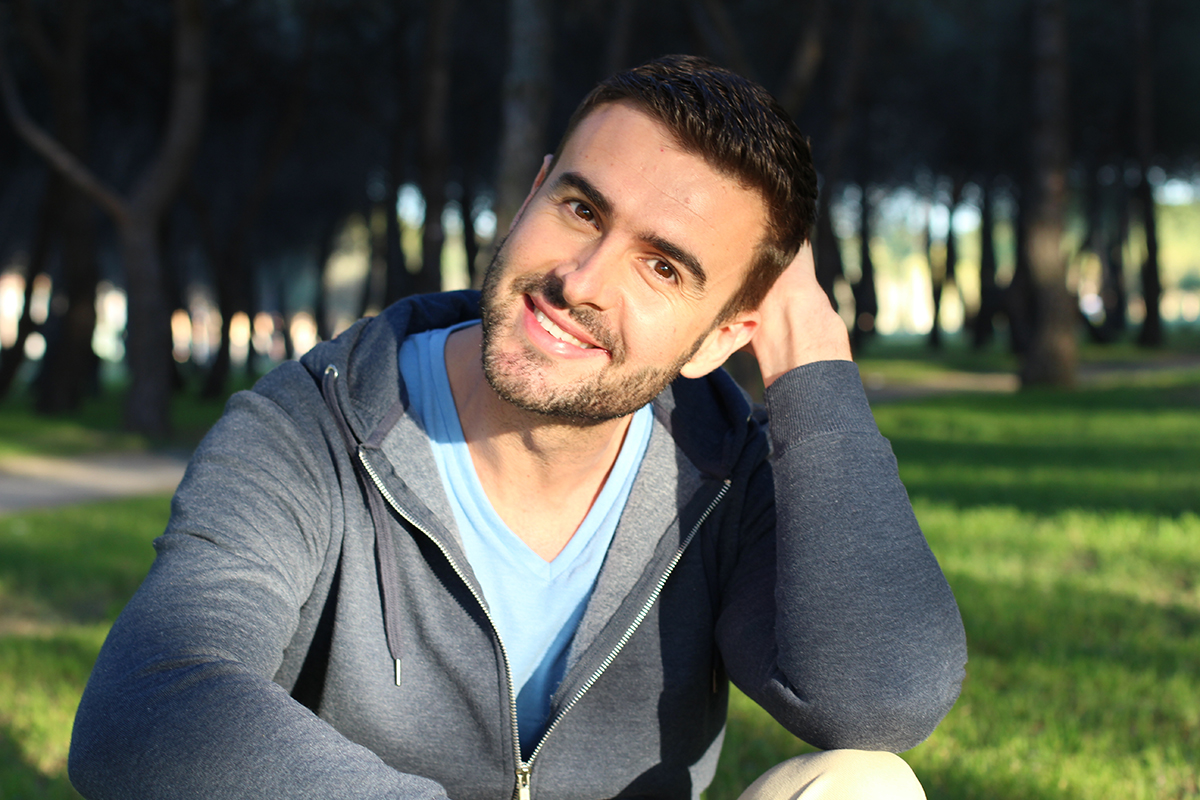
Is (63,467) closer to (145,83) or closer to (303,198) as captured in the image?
(145,83)

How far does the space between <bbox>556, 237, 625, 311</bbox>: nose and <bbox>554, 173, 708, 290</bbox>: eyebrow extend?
0.07 m

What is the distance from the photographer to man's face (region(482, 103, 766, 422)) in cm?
238

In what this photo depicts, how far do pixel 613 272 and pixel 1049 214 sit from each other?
15.7m

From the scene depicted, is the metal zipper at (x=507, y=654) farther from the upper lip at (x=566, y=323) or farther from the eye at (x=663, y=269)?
the eye at (x=663, y=269)

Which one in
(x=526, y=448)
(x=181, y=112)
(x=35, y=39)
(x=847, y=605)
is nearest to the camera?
(x=847, y=605)

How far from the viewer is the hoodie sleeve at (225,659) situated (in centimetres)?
177

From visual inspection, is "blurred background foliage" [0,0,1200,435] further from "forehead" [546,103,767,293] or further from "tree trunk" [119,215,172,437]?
Answer: "forehead" [546,103,767,293]

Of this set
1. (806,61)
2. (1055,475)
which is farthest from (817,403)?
(806,61)

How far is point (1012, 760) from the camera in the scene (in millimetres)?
3643

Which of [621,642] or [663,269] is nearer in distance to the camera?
[621,642]

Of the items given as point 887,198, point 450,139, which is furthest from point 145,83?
point 887,198

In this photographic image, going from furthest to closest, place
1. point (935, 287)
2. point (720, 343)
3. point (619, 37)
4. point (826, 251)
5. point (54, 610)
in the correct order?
point (935, 287), point (826, 251), point (619, 37), point (54, 610), point (720, 343)

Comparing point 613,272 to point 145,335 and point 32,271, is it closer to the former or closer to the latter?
point 145,335

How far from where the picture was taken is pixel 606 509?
2.52 metres
